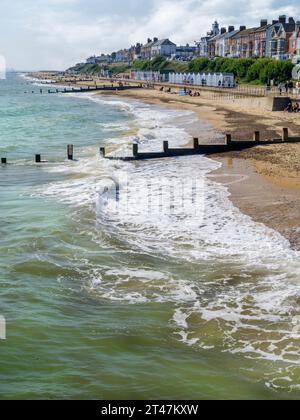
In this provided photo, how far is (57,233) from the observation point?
1620 centimetres

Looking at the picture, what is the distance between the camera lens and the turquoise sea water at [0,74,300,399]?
8594 mm

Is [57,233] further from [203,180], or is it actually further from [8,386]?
[203,180]

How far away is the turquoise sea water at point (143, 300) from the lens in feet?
28.2

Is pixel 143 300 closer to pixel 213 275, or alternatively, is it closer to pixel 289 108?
pixel 213 275

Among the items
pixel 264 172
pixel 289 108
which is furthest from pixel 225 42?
pixel 264 172

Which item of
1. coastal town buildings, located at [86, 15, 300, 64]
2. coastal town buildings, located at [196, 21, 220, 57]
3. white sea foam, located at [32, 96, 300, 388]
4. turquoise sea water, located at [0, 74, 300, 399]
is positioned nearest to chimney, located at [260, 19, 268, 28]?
coastal town buildings, located at [86, 15, 300, 64]

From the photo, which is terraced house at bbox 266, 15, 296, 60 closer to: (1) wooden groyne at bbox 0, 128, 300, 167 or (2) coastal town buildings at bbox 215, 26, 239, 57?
(2) coastal town buildings at bbox 215, 26, 239, 57

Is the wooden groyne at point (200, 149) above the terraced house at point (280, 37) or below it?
below

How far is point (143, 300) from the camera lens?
11500mm

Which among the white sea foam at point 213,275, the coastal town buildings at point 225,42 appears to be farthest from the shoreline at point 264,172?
the coastal town buildings at point 225,42

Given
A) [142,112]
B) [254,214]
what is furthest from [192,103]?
[254,214]

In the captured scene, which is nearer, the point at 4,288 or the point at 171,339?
the point at 171,339

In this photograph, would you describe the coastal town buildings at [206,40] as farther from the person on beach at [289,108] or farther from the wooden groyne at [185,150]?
the wooden groyne at [185,150]
